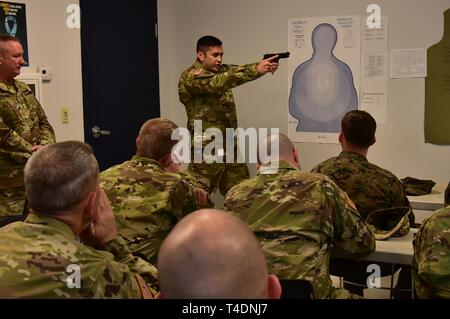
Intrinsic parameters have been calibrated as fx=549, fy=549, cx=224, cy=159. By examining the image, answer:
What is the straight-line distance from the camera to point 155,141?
2441 mm

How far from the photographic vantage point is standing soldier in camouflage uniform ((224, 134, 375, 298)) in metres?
1.92

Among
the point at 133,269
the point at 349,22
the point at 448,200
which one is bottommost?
the point at 133,269

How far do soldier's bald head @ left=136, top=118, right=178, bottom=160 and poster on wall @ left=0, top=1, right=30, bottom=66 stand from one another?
1.75 m

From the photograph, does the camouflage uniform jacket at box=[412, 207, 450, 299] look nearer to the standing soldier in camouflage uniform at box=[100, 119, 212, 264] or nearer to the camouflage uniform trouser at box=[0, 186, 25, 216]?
the standing soldier in camouflage uniform at box=[100, 119, 212, 264]

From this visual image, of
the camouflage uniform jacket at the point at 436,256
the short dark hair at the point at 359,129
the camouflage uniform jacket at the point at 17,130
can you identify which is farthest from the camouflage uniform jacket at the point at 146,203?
the camouflage uniform jacket at the point at 17,130

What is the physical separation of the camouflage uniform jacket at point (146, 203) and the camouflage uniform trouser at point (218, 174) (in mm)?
2153

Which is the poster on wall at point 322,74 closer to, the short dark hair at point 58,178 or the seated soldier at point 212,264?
the short dark hair at point 58,178

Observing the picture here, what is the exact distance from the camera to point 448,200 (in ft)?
6.54

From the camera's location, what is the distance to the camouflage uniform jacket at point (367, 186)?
2668 millimetres

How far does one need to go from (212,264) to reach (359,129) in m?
2.05

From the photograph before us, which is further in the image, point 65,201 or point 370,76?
point 370,76

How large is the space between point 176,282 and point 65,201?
59 cm

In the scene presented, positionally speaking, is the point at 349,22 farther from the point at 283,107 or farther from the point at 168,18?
the point at 168,18

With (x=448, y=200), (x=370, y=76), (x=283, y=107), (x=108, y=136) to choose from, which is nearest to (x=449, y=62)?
(x=370, y=76)
